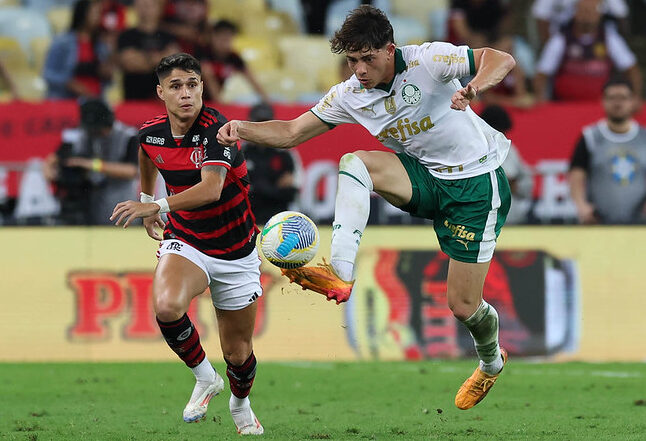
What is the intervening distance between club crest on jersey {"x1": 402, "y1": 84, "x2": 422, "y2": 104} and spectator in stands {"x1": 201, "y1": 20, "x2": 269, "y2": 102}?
7.92 meters

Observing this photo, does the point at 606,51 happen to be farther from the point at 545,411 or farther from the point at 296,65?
the point at 545,411

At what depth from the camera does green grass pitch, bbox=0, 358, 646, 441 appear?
25.9 feet

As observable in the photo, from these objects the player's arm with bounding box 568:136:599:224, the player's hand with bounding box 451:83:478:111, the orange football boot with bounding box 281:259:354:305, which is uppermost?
the player's hand with bounding box 451:83:478:111

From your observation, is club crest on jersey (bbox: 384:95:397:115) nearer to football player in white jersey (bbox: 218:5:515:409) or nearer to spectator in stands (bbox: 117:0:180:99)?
football player in white jersey (bbox: 218:5:515:409)

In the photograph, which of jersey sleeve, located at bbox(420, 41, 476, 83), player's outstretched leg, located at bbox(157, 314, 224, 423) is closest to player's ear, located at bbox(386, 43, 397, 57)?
jersey sleeve, located at bbox(420, 41, 476, 83)

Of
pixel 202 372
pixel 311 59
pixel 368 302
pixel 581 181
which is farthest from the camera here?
pixel 311 59

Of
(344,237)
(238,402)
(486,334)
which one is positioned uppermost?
(344,237)

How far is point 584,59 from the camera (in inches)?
605

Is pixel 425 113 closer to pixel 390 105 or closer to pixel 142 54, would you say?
pixel 390 105

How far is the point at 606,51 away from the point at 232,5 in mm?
5358

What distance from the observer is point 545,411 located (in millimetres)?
9055

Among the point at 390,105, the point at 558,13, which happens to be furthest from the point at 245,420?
the point at 558,13

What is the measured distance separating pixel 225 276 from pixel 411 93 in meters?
1.80

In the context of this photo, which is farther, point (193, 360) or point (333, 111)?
Answer: point (193, 360)
